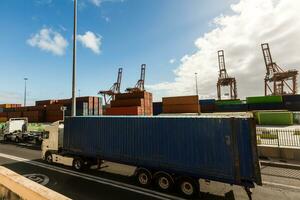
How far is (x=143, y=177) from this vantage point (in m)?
10.1

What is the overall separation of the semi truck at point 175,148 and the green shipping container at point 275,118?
35.7 meters

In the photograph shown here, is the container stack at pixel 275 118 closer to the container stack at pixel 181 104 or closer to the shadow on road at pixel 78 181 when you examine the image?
the container stack at pixel 181 104

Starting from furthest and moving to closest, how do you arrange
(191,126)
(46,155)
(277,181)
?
(46,155), (277,181), (191,126)

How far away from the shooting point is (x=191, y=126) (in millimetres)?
8617

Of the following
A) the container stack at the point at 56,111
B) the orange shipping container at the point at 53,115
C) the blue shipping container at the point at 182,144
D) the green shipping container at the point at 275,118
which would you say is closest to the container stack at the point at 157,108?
the container stack at the point at 56,111

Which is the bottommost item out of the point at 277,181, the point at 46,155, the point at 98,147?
the point at 277,181

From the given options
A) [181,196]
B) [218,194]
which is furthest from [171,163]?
[218,194]

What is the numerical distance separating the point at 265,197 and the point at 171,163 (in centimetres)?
436

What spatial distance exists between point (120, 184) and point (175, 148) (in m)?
3.81

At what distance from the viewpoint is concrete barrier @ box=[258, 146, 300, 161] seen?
14727mm

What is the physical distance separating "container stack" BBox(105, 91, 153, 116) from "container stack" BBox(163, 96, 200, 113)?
5.33 metres

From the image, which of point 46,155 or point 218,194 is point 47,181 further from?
point 218,194

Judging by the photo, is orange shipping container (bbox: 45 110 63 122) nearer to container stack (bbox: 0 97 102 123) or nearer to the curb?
container stack (bbox: 0 97 102 123)

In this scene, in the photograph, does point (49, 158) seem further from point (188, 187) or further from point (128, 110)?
point (128, 110)
